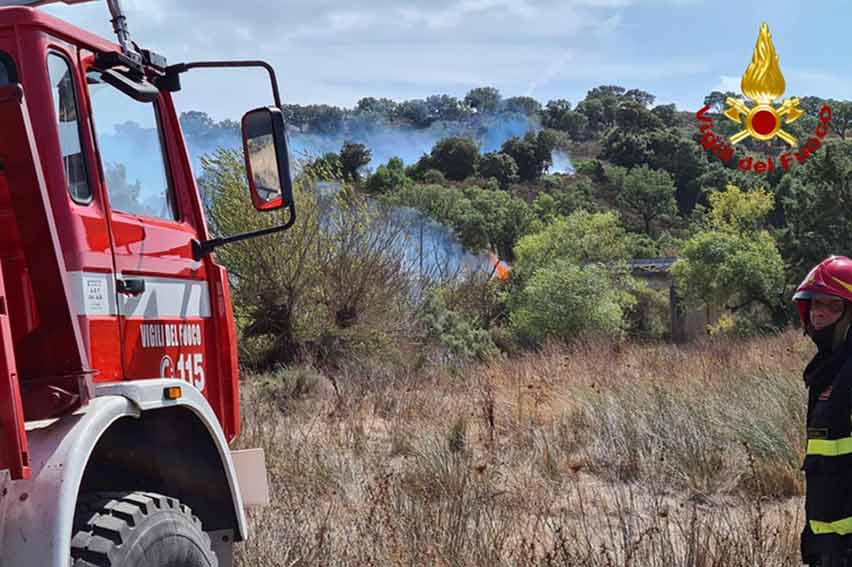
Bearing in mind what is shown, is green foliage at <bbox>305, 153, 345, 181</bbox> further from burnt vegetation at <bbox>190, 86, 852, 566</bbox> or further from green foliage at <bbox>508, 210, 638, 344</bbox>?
green foliage at <bbox>508, 210, 638, 344</bbox>

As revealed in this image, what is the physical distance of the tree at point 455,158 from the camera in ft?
294

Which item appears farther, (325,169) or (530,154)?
(530,154)

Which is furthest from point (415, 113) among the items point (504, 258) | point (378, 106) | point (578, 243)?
point (578, 243)

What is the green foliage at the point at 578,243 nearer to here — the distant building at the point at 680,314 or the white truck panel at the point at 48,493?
the distant building at the point at 680,314

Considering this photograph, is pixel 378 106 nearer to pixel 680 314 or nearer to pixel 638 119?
pixel 638 119

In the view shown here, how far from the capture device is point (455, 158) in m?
89.8

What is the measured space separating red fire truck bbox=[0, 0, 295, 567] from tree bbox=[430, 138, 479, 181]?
86.2 m

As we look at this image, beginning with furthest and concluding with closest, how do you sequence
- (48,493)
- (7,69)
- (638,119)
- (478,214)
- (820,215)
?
(638,119) < (478,214) < (820,215) < (7,69) < (48,493)

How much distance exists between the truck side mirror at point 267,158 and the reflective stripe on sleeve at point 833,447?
225 cm

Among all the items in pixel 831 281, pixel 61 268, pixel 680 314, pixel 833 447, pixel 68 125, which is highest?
pixel 68 125

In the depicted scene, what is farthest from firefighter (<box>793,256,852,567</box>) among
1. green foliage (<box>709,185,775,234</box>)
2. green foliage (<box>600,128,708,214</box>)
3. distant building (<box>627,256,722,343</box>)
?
green foliage (<box>600,128,708,214</box>)

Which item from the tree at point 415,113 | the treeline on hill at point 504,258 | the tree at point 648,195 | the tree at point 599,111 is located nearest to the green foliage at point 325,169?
the treeline on hill at point 504,258

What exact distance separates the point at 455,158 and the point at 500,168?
18.7 feet

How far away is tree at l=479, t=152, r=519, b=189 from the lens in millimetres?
92625
